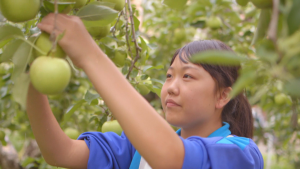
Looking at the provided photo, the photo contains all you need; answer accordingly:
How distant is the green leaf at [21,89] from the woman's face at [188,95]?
44 centimetres

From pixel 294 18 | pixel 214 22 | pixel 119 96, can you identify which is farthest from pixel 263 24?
pixel 214 22

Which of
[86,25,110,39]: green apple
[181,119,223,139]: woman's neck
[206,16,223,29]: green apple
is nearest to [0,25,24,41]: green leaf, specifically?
[86,25,110,39]: green apple

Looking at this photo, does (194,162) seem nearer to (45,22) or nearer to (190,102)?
(190,102)

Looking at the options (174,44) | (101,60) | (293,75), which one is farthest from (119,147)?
(174,44)

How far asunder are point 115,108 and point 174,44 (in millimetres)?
1626

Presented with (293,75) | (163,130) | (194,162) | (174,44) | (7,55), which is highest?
(293,75)

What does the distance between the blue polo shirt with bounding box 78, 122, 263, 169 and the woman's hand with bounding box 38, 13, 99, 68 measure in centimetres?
29

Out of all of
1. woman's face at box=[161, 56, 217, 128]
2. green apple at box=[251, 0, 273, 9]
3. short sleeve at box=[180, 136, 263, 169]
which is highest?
green apple at box=[251, 0, 273, 9]

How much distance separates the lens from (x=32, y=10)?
0.55m

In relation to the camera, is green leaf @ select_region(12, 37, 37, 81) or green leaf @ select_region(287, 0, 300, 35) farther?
green leaf @ select_region(12, 37, 37, 81)

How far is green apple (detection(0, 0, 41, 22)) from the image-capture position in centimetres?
54

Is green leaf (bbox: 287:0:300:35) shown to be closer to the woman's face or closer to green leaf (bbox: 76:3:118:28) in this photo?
green leaf (bbox: 76:3:118:28)

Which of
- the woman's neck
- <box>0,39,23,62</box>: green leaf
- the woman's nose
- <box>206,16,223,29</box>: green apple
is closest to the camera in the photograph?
<box>0,39,23,62</box>: green leaf

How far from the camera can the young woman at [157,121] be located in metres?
0.58
